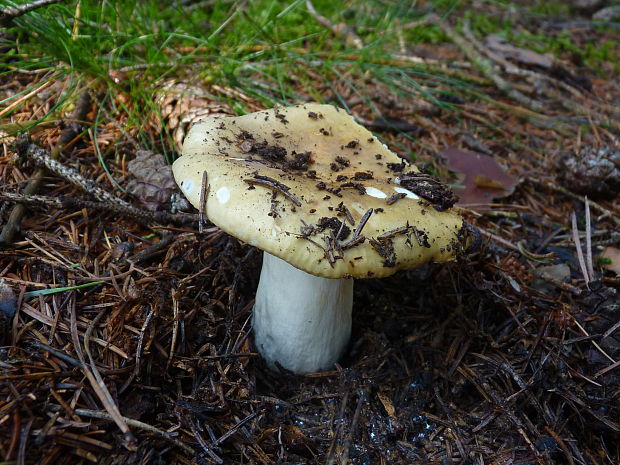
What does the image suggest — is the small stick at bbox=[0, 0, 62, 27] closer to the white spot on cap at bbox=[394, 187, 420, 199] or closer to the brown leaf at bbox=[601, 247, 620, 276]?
the white spot on cap at bbox=[394, 187, 420, 199]

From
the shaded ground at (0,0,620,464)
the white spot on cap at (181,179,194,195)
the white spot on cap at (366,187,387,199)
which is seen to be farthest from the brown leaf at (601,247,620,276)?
the white spot on cap at (181,179,194,195)

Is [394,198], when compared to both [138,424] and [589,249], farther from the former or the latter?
[589,249]

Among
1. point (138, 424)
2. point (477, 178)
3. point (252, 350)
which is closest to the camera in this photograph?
point (138, 424)

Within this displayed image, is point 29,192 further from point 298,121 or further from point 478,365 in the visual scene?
point 478,365

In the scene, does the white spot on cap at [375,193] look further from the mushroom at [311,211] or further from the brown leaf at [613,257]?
the brown leaf at [613,257]

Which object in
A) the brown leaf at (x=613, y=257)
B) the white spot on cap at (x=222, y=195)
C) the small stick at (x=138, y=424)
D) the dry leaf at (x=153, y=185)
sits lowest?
the brown leaf at (x=613, y=257)

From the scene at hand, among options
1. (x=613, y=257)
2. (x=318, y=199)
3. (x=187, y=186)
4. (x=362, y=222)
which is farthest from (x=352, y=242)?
(x=613, y=257)

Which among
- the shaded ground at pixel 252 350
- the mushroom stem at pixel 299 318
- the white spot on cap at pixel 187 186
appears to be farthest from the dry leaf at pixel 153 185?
the white spot on cap at pixel 187 186
